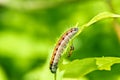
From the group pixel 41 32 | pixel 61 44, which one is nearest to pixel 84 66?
pixel 61 44

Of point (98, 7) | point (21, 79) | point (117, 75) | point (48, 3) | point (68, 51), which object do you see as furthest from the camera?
point (98, 7)

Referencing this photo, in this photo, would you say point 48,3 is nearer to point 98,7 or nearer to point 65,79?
point 98,7

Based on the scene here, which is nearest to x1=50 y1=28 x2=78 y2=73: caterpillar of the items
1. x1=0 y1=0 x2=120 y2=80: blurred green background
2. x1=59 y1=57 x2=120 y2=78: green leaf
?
x1=59 y1=57 x2=120 y2=78: green leaf

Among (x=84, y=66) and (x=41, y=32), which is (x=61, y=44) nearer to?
(x=84, y=66)

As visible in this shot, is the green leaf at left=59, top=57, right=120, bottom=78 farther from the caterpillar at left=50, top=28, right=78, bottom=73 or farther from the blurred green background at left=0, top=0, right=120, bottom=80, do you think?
the blurred green background at left=0, top=0, right=120, bottom=80

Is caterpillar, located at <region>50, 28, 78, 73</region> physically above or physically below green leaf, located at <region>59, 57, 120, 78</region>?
above

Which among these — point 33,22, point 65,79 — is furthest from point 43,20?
point 65,79
